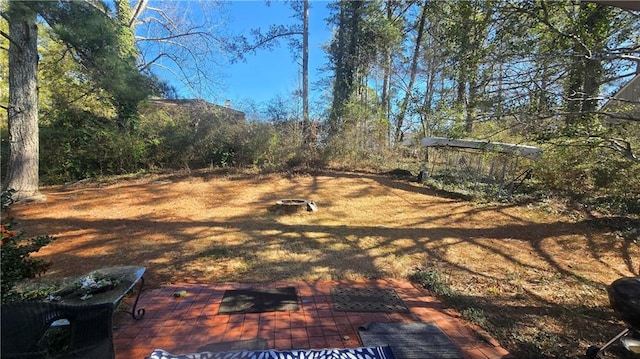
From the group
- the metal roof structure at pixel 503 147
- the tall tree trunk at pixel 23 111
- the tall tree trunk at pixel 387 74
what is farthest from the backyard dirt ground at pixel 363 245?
the tall tree trunk at pixel 387 74

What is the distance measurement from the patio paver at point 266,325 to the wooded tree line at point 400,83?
2817 mm

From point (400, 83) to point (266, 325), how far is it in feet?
→ 55.4

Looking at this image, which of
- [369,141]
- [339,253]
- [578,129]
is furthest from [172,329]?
[369,141]

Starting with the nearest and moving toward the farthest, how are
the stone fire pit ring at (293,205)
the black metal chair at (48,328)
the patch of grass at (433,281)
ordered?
1. the black metal chair at (48,328)
2. the patch of grass at (433,281)
3. the stone fire pit ring at (293,205)

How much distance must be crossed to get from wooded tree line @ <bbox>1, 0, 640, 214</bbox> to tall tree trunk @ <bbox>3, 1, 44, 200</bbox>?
0.04 metres


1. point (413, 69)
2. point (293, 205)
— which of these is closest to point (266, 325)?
point (293, 205)

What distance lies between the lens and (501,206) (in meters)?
7.88

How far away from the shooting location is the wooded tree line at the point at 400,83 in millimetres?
3930

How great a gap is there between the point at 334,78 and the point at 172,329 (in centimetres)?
1386

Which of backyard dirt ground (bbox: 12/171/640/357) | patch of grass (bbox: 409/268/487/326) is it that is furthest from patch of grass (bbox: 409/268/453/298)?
backyard dirt ground (bbox: 12/171/640/357)

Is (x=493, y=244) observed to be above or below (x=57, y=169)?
→ below

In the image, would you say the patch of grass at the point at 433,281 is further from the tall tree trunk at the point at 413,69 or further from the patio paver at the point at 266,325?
the tall tree trunk at the point at 413,69

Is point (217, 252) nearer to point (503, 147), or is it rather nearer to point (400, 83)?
point (503, 147)

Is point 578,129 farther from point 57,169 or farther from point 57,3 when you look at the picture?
point 57,169
